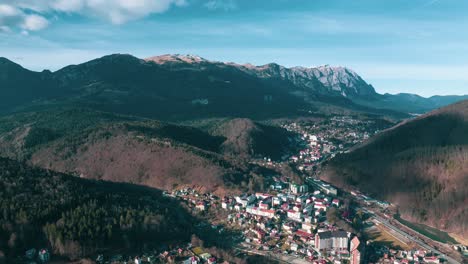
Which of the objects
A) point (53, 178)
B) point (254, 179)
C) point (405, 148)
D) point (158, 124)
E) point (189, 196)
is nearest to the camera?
point (53, 178)

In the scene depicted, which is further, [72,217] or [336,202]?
[336,202]

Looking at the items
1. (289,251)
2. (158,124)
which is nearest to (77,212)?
(289,251)

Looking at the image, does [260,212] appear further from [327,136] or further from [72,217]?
[327,136]

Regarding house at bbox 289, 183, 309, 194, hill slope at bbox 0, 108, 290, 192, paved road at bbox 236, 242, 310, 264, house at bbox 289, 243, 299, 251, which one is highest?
hill slope at bbox 0, 108, 290, 192

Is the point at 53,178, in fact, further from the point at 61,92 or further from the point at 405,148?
the point at 61,92

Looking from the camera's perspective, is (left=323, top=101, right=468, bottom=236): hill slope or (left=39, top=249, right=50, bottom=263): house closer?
(left=39, top=249, right=50, bottom=263): house

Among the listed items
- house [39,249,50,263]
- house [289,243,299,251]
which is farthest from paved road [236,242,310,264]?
house [39,249,50,263]

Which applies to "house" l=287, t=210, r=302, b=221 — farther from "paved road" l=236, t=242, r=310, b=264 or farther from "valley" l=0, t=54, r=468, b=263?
"paved road" l=236, t=242, r=310, b=264

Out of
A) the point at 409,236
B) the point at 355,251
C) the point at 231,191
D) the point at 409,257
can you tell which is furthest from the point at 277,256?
the point at 231,191

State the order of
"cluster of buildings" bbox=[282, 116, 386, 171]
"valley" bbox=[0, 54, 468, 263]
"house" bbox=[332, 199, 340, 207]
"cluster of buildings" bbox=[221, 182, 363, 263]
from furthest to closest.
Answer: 1. "cluster of buildings" bbox=[282, 116, 386, 171]
2. "house" bbox=[332, 199, 340, 207]
3. "cluster of buildings" bbox=[221, 182, 363, 263]
4. "valley" bbox=[0, 54, 468, 263]
